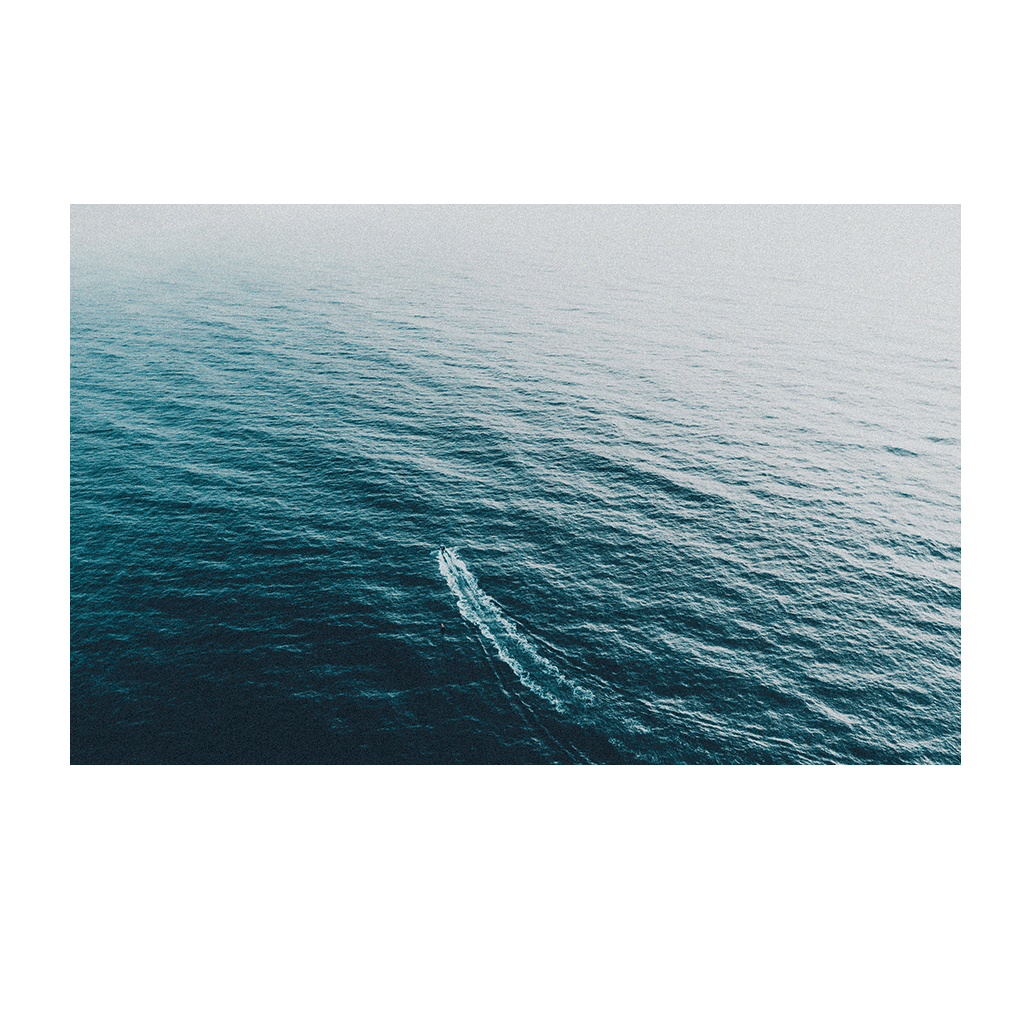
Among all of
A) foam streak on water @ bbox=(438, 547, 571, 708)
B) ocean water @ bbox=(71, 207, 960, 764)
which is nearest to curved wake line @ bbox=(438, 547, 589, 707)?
foam streak on water @ bbox=(438, 547, 571, 708)

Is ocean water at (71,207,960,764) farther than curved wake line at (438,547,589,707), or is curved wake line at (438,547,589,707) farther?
curved wake line at (438,547,589,707)

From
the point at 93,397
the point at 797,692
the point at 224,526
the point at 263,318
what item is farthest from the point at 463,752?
the point at 263,318

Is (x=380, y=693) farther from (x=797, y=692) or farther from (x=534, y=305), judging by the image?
(x=534, y=305)

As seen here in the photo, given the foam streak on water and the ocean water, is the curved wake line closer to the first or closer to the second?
the foam streak on water

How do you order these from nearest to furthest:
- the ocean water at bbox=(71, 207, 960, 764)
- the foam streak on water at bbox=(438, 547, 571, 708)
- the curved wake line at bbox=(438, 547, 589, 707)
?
the ocean water at bbox=(71, 207, 960, 764) → the curved wake line at bbox=(438, 547, 589, 707) → the foam streak on water at bbox=(438, 547, 571, 708)

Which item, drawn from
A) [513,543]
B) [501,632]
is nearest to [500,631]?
[501,632]

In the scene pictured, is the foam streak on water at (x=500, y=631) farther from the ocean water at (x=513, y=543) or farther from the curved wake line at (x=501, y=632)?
the ocean water at (x=513, y=543)

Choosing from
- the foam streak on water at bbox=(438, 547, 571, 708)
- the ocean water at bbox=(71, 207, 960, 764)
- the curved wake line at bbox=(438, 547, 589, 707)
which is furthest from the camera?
the foam streak on water at bbox=(438, 547, 571, 708)
